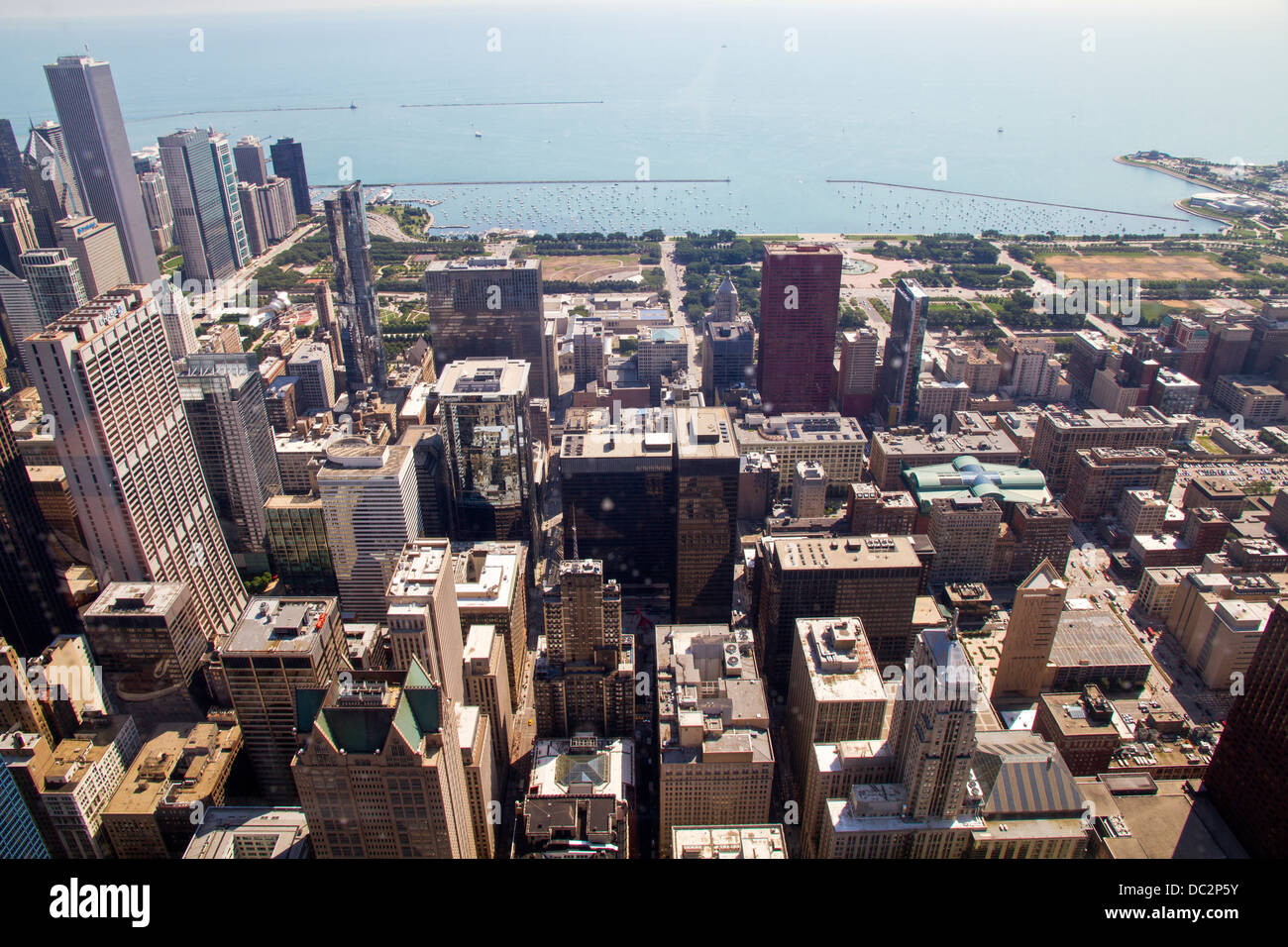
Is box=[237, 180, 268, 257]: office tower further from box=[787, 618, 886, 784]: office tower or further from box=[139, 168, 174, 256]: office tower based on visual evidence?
box=[787, 618, 886, 784]: office tower

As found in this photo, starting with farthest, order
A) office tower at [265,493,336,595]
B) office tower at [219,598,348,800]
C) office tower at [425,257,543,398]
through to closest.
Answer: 1. office tower at [425,257,543,398]
2. office tower at [265,493,336,595]
3. office tower at [219,598,348,800]

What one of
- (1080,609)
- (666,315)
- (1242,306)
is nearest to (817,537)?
(1080,609)

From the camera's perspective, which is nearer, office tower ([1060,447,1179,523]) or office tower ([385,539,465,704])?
office tower ([385,539,465,704])

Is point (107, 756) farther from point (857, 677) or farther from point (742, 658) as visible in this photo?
point (857, 677)

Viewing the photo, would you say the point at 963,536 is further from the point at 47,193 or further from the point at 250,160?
the point at 250,160

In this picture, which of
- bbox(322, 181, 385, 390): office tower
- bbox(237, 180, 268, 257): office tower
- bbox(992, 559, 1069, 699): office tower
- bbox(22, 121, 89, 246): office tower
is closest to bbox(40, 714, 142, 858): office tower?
bbox(322, 181, 385, 390): office tower

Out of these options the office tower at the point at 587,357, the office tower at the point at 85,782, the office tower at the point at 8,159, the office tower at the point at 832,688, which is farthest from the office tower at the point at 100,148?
the office tower at the point at 832,688


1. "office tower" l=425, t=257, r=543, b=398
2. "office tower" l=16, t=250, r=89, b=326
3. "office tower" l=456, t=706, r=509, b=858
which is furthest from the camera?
"office tower" l=425, t=257, r=543, b=398
